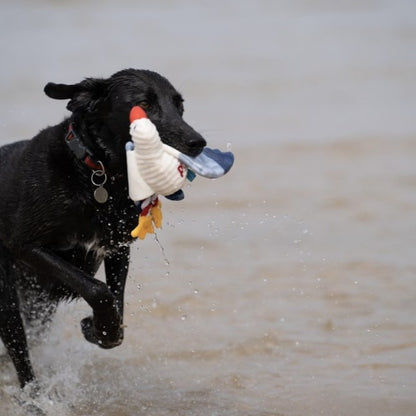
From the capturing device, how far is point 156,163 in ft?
14.6

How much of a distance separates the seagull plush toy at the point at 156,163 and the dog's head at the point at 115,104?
0.14m

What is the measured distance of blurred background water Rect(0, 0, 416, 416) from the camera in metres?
5.82

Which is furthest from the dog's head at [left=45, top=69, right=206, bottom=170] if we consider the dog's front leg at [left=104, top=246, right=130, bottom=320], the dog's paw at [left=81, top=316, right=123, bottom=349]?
the dog's paw at [left=81, top=316, right=123, bottom=349]

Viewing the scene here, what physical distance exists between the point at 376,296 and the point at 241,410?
6.23 ft

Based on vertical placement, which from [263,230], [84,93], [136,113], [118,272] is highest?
[84,93]

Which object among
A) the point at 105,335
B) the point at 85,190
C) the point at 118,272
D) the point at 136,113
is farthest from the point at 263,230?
the point at 136,113

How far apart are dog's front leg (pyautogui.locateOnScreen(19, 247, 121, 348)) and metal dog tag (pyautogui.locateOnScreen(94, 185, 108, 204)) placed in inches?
13.9

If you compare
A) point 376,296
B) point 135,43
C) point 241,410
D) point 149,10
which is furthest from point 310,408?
point 149,10

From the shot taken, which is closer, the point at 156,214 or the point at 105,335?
the point at 156,214

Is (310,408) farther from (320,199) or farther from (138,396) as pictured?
(320,199)

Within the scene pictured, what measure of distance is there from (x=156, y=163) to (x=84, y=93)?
2.14 feet

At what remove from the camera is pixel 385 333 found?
6.41 metres

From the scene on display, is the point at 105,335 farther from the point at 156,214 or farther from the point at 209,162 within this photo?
the point at 209,162

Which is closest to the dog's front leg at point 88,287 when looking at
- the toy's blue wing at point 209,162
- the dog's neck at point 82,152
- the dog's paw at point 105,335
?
the dog's paw at point 105,335
